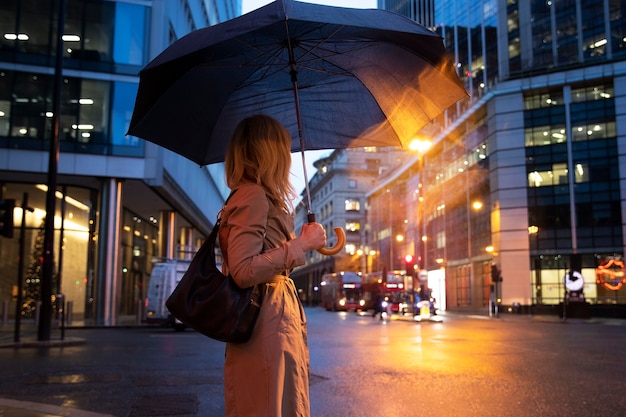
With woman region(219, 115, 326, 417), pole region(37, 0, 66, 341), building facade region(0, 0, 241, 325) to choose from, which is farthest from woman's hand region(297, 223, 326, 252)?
building facade region(0, 0, 241, 325)

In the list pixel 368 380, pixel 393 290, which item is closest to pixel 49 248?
pixel 368 380

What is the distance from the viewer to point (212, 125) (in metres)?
4.13

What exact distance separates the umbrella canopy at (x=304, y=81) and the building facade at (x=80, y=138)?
24.0 metres

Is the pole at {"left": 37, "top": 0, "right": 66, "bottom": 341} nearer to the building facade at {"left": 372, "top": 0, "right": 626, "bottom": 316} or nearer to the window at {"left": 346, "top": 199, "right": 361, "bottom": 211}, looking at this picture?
the building facade at {"left": 372, "top": 0, "right": 626, "bottom": 316}

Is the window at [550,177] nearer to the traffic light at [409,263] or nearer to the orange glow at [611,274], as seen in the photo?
the orange glow at [611,274]

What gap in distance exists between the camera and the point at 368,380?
881 centimetres

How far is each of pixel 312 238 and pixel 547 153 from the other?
162 ft

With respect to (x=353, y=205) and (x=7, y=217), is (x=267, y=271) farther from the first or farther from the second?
(x=353, y=205)

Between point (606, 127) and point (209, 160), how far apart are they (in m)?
47.8

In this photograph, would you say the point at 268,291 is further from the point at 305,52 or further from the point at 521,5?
the point at 521,5

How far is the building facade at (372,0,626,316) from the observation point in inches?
1800

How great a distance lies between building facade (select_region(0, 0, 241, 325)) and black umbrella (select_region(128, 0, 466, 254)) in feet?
78.8

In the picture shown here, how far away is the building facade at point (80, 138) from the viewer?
27.1 meters

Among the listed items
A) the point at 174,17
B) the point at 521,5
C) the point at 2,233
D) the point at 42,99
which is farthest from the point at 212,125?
the point at 521,5
